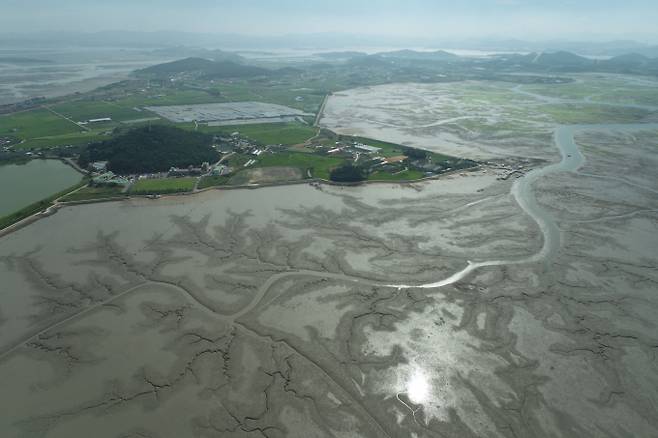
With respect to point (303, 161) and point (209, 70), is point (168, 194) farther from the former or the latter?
point (209, 70)

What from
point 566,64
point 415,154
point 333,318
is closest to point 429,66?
point 566,64

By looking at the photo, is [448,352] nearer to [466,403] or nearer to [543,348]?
[466,403]

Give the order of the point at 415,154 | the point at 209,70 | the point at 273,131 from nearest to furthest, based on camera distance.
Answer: the point at 415,154 → the point at 273,131 → the point at 209,70

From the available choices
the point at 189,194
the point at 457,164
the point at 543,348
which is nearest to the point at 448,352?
the point at 543,348

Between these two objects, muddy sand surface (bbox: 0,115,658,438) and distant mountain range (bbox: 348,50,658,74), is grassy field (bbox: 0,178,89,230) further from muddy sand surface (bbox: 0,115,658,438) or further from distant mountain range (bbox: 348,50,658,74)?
distant mountain range (bbox: 348,50,658,74)

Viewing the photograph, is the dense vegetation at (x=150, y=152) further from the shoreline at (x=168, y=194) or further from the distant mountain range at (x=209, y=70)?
the distant mountain range at (x=209, y=70)

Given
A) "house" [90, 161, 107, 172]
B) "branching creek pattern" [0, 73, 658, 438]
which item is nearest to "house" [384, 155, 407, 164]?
"branching creek pattern" [0, 73, 658, 438]
